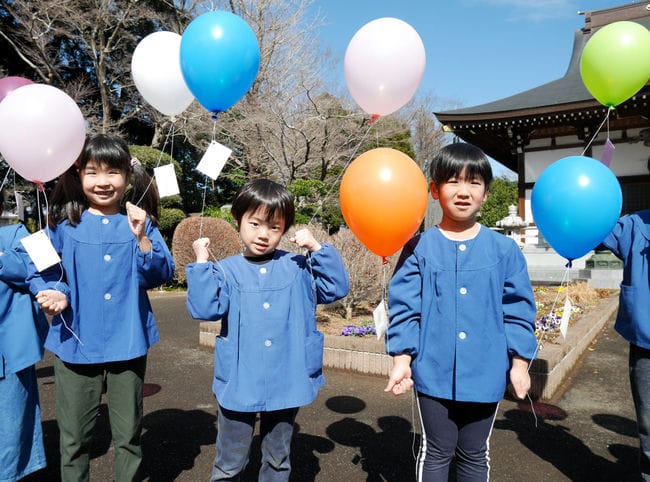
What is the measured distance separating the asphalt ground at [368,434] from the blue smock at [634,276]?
38.5 inches

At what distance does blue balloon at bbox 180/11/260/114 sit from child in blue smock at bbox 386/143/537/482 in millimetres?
1110

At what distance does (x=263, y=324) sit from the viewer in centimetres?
177

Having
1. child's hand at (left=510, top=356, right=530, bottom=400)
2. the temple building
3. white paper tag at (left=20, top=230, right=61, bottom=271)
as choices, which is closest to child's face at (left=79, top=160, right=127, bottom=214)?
white paper tag at (left=20, top=230, right=61, bottom=271)

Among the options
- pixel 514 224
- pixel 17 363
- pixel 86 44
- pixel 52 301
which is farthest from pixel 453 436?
pixel 86 44

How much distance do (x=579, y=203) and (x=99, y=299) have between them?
2.14m

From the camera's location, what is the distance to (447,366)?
172 cm

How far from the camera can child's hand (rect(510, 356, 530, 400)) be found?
5.60 ft

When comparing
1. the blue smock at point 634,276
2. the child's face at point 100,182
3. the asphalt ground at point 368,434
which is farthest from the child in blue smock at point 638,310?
the child's face at point 100,182

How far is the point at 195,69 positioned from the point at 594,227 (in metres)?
1.99

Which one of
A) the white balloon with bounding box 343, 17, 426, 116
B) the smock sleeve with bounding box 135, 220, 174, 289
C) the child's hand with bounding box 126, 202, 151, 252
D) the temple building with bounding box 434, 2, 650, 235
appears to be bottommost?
the smock sleeve with bounding box 135, 220, 174, 289

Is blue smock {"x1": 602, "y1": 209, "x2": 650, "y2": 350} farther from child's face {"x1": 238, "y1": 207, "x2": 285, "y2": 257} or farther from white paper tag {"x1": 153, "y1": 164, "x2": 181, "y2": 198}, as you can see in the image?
white paper tag {"x1": 153, "y1": 164, "x2": 181, "y2": 198}

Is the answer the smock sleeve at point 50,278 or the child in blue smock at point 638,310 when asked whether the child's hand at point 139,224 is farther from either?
the child in blue smock at point 638,310

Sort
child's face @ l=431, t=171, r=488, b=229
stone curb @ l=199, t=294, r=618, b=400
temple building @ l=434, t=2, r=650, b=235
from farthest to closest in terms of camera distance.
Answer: temple building @ l=434, t=2, r=650, b=235 < stone curb @ l=199, t=294, r=618, b=400 < child's face @ l=431, t=171, r=488, b=229

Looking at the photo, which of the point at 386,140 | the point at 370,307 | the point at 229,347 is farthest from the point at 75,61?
the point at 229,347
